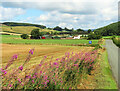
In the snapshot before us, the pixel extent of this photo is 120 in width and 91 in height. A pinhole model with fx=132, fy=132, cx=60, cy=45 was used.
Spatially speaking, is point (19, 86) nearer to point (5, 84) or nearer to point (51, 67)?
point (5, 84)

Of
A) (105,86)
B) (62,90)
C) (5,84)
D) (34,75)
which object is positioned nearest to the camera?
(5,84)

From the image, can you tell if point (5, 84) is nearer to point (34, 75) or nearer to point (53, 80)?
point (34, 75)

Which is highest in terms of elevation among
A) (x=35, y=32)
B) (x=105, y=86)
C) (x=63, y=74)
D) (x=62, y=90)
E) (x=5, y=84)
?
(x=35, y=32)

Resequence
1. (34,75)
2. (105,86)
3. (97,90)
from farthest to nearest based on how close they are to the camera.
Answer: (105,86) → (97,90) → (34,75)

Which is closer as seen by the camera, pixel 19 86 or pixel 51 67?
pixel 19 86

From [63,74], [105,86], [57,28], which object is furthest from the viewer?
[57,28]

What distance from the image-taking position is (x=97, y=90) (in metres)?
5.68

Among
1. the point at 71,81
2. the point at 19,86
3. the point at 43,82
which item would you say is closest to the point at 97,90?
the point at 71,81

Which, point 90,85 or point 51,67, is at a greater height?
point 51,67

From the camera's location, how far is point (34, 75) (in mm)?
3373

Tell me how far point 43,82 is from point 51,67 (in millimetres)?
624

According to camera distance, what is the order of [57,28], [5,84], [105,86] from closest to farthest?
[5,84] < [105,86] < [57,28]

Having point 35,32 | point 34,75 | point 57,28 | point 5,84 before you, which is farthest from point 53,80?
point 57,28

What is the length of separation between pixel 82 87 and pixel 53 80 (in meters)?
2.35
